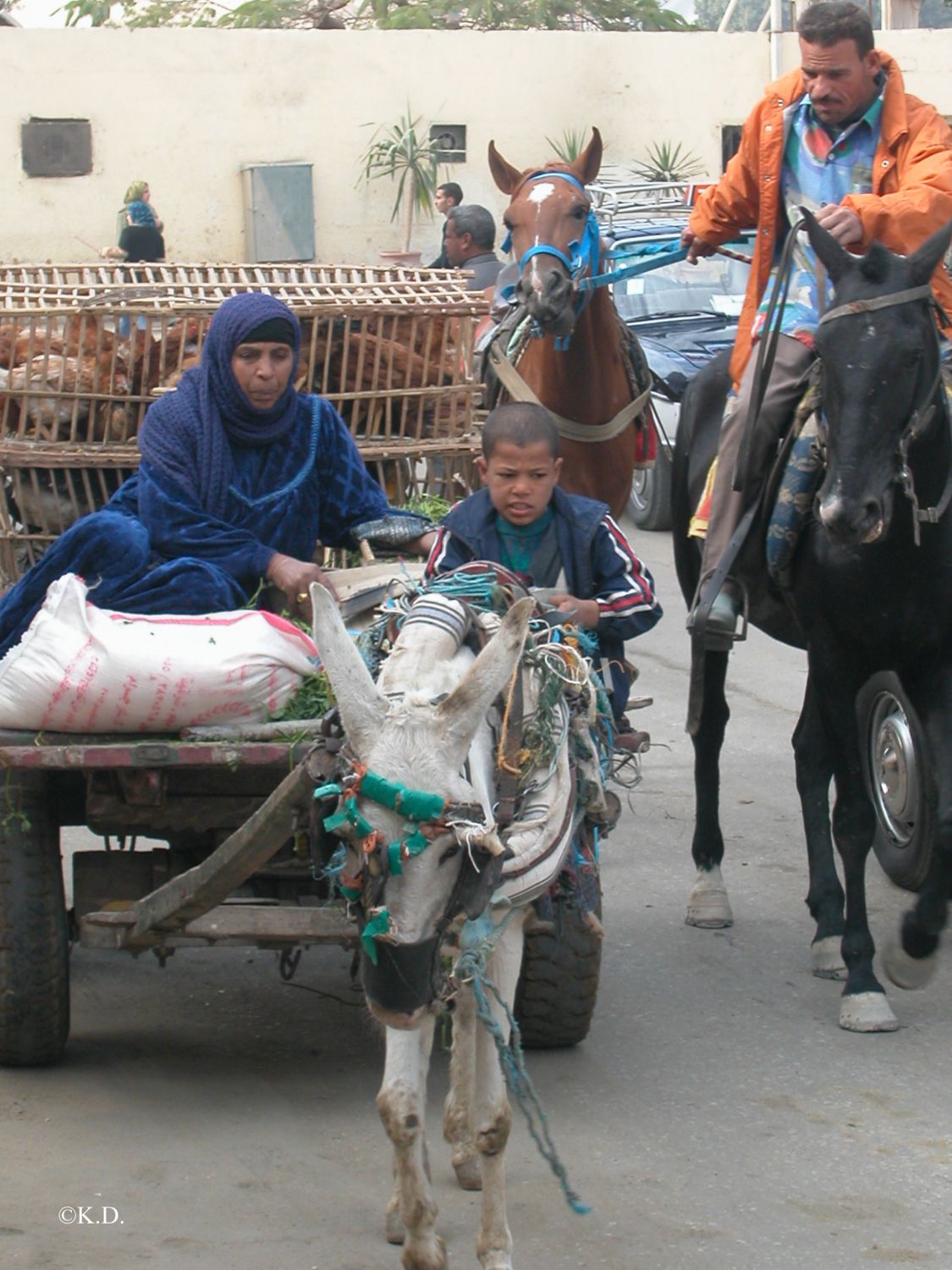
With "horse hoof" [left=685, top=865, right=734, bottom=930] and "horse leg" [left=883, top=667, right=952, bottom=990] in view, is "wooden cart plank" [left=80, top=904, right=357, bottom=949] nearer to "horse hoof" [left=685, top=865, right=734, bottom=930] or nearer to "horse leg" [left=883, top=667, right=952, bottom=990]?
"horse leg" [left=883, top=667, right=952, bottom=990]

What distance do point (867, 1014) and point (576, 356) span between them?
329 centimetres

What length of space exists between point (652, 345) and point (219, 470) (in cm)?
954

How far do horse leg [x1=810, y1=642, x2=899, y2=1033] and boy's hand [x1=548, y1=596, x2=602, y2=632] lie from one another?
136 cm

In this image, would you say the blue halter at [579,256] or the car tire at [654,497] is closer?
the blue halter at [579,256]

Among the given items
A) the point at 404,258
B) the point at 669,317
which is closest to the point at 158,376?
the point at 669,317

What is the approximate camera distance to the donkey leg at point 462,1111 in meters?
3.96

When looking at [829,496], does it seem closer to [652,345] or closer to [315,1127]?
[315,1127]

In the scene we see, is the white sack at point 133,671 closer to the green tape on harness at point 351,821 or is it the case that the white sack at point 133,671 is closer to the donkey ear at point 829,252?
the green tape on harness at point 351,821

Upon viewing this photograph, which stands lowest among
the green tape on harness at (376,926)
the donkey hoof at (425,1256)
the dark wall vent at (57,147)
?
the donkey hoof at (425,1256)

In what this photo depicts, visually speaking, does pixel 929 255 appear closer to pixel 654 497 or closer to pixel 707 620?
pixel 707 620

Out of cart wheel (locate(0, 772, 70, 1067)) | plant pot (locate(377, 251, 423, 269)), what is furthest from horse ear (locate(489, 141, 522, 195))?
plant pot (locate(377, 251, 423, 269))

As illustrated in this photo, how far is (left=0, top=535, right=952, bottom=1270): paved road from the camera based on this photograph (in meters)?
3.79

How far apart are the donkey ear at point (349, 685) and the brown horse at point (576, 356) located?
4120mm

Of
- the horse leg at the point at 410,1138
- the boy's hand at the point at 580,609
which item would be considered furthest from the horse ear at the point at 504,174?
the horse leg at the point at 410,1138
